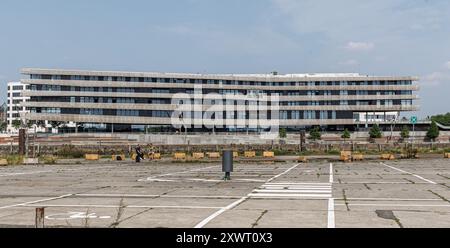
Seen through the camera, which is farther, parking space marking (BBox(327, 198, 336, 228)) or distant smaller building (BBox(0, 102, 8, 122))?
distant smaller building (BBox(0, 102, 8, 122))

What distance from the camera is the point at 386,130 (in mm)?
125875

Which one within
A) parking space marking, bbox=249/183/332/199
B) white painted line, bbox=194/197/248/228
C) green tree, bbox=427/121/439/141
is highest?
green tree, bbox=427/121/439/141

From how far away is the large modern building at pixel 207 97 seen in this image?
378ft

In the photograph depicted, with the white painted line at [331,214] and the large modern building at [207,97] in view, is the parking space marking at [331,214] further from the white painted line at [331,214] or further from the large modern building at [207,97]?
the large modern building at [207,97]

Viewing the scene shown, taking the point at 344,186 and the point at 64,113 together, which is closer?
the point at 344,186

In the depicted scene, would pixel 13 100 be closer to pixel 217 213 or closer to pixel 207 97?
pixel 207 97

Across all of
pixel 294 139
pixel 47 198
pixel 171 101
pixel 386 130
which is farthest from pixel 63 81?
pixel 47 198

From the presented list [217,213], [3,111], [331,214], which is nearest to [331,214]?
[331,214]

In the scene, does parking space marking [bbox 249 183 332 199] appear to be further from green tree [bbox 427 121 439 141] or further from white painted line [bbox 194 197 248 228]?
green tree [bbox 427 121 439 141]

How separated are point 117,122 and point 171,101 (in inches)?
569

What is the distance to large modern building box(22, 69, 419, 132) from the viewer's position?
11519 cm

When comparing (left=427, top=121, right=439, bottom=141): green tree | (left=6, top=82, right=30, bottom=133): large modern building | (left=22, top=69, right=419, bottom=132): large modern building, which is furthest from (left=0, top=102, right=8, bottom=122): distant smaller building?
(left=427, top=121, right=439, bottom=141): green tree
